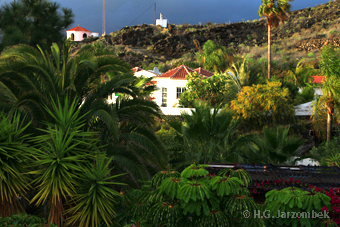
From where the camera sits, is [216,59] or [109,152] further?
[216,59]

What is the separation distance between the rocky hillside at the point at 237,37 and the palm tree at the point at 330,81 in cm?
3980

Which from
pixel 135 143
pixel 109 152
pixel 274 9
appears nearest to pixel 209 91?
pixel 274 9

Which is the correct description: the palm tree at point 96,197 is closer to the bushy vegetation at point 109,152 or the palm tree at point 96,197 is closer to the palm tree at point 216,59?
the bushy vegetation at point 109,152

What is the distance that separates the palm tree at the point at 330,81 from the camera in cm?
2014

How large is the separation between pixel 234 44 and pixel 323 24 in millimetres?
18709

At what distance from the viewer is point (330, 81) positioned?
20312mm

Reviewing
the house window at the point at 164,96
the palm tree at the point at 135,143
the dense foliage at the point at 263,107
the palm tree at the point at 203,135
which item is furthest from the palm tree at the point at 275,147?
the house window at the point at 164,96

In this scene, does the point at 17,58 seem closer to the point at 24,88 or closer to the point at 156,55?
the point at 24,88

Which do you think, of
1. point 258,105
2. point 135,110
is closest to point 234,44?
point 258,105

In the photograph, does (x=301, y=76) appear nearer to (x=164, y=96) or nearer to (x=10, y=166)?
(x=164, y=96)

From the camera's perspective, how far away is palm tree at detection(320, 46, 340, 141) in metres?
20.1

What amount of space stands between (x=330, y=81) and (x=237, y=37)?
214 feet

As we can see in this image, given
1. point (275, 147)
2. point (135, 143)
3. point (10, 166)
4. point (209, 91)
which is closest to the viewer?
point (10, 166)

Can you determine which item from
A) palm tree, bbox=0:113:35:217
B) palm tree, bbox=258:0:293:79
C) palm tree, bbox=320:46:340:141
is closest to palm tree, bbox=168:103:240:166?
palm tree, bbox=0:113:35:217
